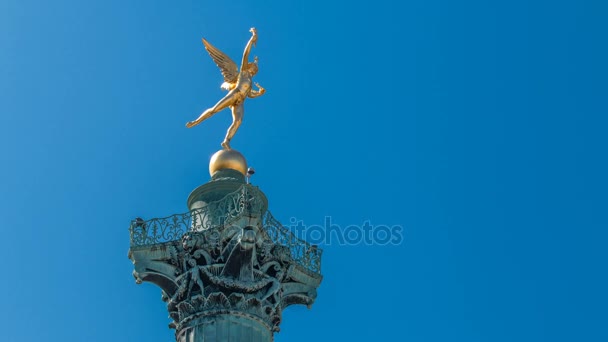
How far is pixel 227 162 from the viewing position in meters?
35.1

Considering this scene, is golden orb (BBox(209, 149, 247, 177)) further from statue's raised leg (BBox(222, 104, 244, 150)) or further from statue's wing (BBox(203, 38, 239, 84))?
statue's wing (BBox(203, 38, 239, 84))

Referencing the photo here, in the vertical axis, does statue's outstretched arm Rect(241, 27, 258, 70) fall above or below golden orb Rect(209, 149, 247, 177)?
above

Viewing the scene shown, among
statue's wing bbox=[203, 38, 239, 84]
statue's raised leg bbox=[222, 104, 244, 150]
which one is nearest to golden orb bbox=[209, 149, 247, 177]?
statue's raised leg bbox=[222, 104, 244, 150]

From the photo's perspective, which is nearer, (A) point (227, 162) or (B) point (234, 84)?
(A) point (227, 162)

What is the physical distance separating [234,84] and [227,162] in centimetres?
323

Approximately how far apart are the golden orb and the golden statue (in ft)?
2.96

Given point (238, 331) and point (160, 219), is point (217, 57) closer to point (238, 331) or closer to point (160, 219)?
point (160, 219)

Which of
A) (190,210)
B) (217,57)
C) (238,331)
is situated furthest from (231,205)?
(217,57)

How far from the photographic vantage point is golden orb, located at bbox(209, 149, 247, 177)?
35.1 meters

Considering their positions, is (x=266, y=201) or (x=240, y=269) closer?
(x=240, y=269)

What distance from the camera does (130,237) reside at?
107 feet

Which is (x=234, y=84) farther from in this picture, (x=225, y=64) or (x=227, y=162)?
(x=227, y=162)

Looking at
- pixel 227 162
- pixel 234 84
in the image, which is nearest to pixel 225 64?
pixel 234 84

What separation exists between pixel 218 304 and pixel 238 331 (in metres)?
0.84
